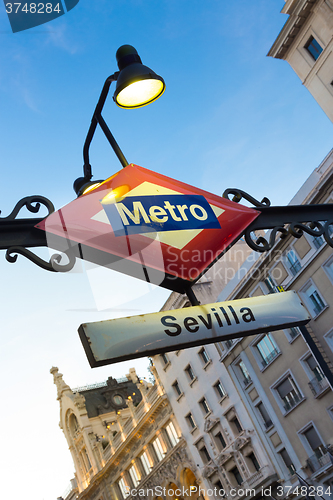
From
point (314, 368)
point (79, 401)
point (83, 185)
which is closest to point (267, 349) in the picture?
point (314, 368)

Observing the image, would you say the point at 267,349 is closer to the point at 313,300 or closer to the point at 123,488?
the point at 313,300

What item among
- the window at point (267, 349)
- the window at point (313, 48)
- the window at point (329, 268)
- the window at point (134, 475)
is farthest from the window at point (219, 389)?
the window at point (313, 48)

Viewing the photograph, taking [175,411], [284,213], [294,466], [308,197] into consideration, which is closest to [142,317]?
[284,213]

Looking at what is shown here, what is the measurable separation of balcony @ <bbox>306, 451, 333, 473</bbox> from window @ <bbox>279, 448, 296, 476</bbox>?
166 cm

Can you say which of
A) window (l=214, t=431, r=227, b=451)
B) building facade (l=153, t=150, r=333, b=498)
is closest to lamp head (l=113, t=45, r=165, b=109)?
building facade (l=153, t=150, r=333, b=498)

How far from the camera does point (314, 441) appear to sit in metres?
25.3

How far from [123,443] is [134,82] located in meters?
41.6

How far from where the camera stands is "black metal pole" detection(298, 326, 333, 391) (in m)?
23.5

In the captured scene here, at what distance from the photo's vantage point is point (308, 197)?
24.6m

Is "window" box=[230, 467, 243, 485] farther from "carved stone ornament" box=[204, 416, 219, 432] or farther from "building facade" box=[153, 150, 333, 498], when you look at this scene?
"carved stone ornament" box=[204, 416, 219, 432]

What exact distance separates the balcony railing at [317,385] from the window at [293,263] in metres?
5.59

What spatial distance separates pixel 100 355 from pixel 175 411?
1362 inches

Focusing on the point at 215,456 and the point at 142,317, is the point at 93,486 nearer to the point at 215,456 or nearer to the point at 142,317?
the point at 215,456

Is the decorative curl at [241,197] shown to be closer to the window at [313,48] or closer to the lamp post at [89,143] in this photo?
the lamp post at [89,143]
